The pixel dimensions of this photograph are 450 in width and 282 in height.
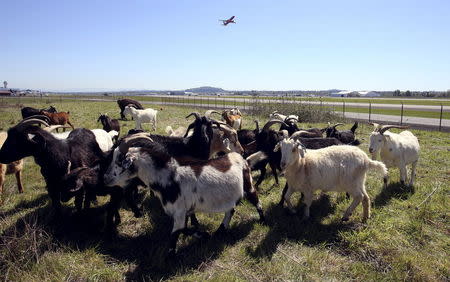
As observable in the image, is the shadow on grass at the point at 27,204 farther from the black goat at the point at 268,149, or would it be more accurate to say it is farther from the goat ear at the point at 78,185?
the black goat at the point at 268,149

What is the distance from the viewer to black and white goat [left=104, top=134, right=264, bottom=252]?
4.30 m

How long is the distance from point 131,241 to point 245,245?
1862 mm

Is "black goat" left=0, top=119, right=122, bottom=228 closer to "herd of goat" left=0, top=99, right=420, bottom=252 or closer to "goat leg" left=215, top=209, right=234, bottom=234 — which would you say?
"herd of goat" left=0, top=99, right=420, bottom=252

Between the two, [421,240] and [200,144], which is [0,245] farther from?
[421,240]

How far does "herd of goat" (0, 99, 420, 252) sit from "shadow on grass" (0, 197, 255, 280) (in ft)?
0.75

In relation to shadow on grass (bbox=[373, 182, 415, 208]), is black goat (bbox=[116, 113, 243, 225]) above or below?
above

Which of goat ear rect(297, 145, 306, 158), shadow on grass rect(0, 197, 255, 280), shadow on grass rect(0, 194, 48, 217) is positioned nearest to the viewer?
shadow on grass rect(0, 197, 255, 280)

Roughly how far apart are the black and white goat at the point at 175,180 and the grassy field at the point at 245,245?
0.56 metres

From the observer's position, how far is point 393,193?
6566mm

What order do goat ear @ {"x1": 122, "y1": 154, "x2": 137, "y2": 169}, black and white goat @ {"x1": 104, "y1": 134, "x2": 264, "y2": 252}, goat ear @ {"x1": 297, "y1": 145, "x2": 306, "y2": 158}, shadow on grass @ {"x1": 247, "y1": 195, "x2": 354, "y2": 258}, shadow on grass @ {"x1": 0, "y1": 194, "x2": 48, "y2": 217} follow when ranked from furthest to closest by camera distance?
shadow on grass @ {"x1": 0, "y1": 194, "x2": 48, "y2": 217}
goat ear @ {"x1": 297, "y1": 145, "x2": 306, "y2": 158}
shadow on grass @ {"x1": 247, "y1": 195, "x2": 354, "y2": 258}
black and white goat @ {"x1": 104, "y1": 134, "x2": 264, "y2": 252}
goat ear @ {"x1": 122, "y1": 154, "x2": 137, "y2": 169}

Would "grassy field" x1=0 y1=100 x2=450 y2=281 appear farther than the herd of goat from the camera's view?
No

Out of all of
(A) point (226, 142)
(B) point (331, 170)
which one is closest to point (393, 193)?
(B) point (331, 170)

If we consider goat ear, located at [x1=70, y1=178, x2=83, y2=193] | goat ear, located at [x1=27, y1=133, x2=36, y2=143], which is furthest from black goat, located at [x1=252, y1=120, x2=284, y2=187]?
goat ear, located at [x1=27, y1=133, x2=36, y2=143]

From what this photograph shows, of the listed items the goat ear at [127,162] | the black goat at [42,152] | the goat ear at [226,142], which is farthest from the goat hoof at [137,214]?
the goat ear at [226,142]
